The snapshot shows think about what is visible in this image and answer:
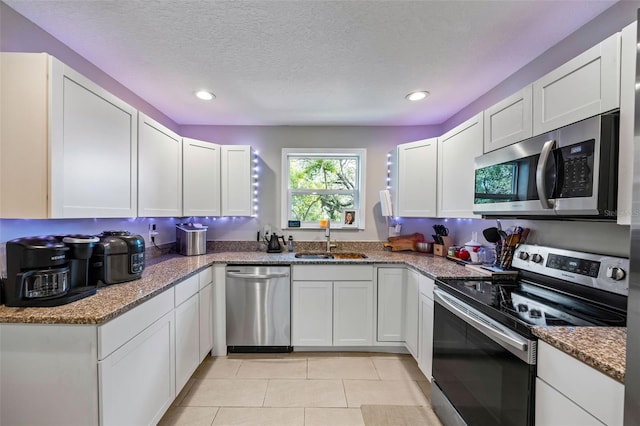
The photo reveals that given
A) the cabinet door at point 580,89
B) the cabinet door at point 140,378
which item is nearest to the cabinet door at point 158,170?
the cabinet door at point 140,378

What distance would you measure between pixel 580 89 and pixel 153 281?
2580 millimetres

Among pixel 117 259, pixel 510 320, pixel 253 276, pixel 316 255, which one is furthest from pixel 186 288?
pixel 510 320

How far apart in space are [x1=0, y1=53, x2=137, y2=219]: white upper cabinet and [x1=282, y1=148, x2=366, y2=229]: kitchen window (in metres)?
2.04

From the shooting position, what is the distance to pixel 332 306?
8.34 ft

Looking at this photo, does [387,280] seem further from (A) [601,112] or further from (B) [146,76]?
(B) [146,76]

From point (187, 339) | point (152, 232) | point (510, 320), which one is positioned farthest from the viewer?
point (152, 232)

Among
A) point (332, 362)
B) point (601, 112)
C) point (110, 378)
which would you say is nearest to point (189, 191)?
point (110, 378)

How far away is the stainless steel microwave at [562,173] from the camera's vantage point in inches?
42.2

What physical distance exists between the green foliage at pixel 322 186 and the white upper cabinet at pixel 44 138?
6.83 feet

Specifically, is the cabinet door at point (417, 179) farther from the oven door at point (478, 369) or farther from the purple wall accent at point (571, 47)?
the oven door at point (478, 369)

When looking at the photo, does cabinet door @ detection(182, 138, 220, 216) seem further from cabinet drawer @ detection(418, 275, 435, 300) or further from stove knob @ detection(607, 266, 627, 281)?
stove knob @ detection(607, 266, 627, 281)

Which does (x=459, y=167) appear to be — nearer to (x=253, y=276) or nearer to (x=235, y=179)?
(x=253, y=276)

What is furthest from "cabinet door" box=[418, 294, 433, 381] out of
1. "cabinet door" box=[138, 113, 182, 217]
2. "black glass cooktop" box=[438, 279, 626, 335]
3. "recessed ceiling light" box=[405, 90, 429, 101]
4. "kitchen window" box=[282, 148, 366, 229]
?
"cabinet door" box=[138, 113, 182, 217]

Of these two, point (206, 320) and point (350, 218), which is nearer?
point (206, 320)
